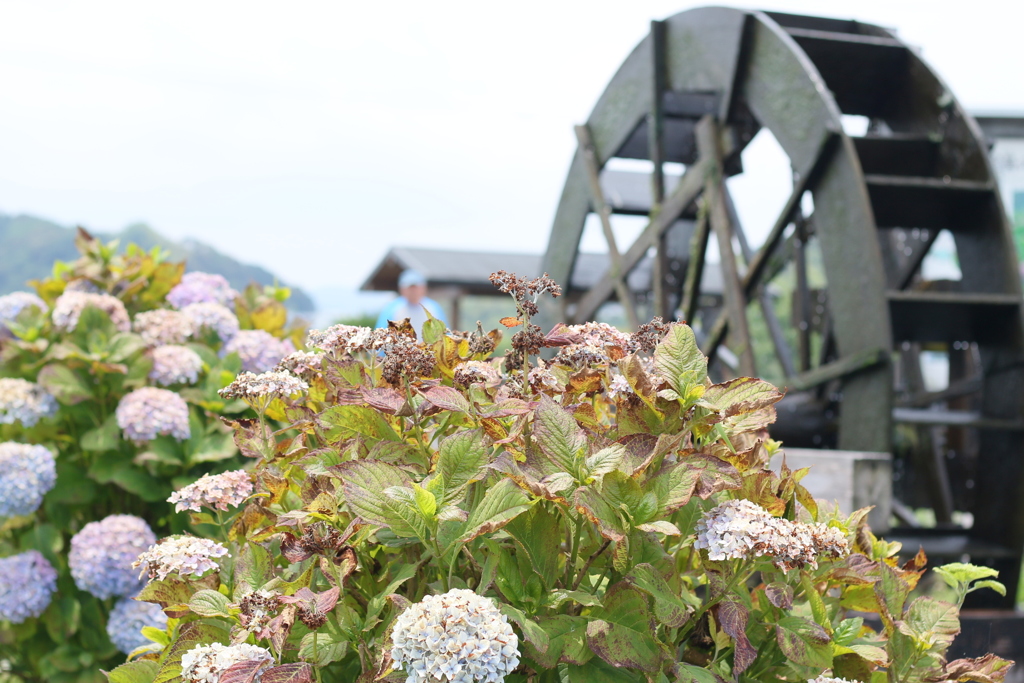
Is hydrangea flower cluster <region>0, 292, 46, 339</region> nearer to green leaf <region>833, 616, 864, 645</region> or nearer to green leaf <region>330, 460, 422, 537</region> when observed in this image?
green leaf <region>330, 460, 422, 537</region>

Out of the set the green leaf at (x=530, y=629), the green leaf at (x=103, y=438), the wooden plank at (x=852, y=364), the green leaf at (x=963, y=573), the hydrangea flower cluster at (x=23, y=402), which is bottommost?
the wooden plank at (x=852, y=364)

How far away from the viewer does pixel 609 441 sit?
3.30ft

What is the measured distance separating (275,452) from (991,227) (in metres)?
4.81

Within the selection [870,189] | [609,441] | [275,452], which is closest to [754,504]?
[609,441]

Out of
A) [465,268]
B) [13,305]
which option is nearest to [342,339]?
[13,305]

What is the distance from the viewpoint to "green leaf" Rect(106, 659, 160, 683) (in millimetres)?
1088

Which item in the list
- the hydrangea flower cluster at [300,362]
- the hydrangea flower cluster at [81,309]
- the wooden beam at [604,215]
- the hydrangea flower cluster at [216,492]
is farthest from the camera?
the wooden beam at [604,215]

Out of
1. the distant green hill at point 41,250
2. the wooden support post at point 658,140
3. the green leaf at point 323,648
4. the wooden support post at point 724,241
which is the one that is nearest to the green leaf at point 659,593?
the green leaf at point 323,648

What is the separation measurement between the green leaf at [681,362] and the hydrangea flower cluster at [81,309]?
1926 millimetres

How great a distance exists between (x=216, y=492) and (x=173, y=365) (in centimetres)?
138

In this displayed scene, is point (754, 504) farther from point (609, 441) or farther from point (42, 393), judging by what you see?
point (42, 393)

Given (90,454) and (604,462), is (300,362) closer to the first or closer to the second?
(604,462)

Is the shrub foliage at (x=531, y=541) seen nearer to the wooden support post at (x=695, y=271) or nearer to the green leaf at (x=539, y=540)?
the green leaf at (x=539, y=540)

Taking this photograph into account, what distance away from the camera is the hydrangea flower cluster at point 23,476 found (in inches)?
87.9
